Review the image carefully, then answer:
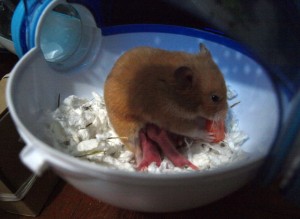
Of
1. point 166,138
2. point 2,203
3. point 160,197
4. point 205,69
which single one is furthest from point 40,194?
point 205,69

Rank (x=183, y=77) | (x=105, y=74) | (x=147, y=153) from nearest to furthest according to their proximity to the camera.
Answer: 1. (x=183, y=77)
2. (x=147, y=153)
3. (x=105, y=74)

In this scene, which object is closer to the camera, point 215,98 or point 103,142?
point 215,98

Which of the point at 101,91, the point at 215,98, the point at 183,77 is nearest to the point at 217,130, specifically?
the point at 215,98

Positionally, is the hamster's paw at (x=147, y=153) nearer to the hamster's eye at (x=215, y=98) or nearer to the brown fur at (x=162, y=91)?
the brown fur at (x=162, y=91)

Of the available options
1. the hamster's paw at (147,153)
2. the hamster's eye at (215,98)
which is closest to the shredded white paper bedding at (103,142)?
the hamster's paw at (147,153)

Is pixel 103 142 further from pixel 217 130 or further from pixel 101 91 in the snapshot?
pixel 217 130

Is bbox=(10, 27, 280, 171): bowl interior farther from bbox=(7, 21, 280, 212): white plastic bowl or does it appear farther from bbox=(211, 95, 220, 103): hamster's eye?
bbox=(211, 95, 220, 103): hamster's eye

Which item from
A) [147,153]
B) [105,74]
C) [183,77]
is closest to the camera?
[183,77]

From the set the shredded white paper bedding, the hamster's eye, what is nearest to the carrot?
the shredded white paper bedding
